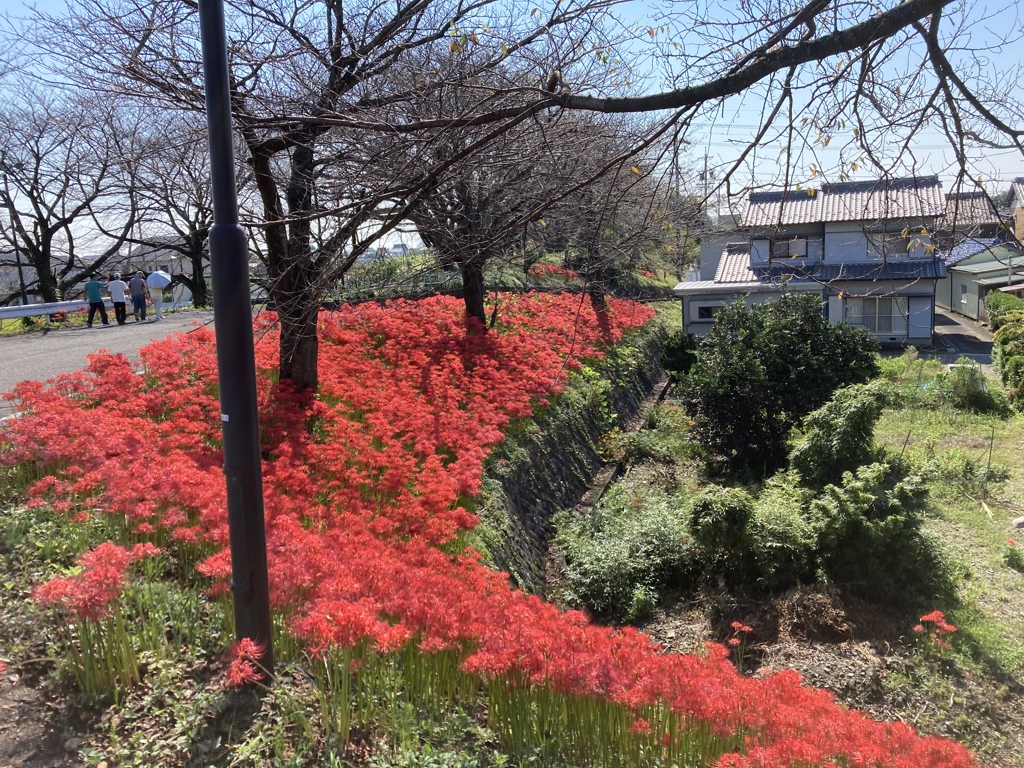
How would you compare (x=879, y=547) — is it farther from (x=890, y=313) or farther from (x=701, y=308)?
(x=890, y=313)

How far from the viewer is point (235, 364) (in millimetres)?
3506

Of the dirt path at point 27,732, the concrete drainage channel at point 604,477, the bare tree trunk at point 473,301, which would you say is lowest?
the concrete drainage channel at point 604,477

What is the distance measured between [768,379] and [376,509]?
26.1ft

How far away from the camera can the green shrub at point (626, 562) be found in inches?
287

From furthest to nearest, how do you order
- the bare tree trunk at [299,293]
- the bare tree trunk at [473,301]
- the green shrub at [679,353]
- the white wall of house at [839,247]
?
the white wall of house at [839,247]
the green shrub at [679,353]
the bare tree trunk at [473,301]
the bare tree trunk at [299,293]

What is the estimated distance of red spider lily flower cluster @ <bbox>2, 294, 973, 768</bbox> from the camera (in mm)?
3477

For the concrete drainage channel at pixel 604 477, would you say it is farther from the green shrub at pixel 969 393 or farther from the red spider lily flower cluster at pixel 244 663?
the red spider lily flower cluster at pixel 244 663

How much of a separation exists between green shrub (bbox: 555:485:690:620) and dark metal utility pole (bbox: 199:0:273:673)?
4.24 meters

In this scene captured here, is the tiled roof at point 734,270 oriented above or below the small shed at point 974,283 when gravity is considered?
above

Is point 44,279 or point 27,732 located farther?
point 44,279

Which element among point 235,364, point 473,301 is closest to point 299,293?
point 235,364

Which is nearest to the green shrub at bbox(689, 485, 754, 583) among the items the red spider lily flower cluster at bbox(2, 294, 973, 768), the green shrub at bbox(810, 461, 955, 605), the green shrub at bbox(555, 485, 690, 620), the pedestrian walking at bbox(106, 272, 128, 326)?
the green shrub at bbox(555, 485, 690, 620)

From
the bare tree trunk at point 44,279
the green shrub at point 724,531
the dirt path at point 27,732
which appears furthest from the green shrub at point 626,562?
the bare tree trunk at point 44,279

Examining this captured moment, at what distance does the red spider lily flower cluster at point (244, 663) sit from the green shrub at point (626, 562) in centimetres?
417
